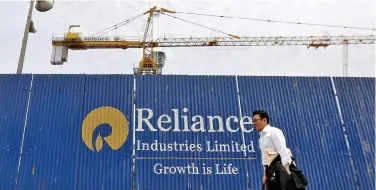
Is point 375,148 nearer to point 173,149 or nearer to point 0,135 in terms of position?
point 173,149

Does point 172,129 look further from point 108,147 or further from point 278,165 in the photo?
point 278,165

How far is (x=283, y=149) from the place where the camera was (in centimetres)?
411

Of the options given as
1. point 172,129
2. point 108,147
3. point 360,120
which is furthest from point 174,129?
point 360,120

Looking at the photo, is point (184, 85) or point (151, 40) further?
point (151, 40)

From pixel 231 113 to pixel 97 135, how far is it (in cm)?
480

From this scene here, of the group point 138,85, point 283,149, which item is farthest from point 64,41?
point 283,149

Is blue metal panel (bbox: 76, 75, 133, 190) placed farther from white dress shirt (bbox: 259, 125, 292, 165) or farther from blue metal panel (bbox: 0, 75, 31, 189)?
white dress shirt (bbox: 259, 125, 292, 165)

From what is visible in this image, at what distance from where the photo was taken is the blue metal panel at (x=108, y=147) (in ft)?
36.3

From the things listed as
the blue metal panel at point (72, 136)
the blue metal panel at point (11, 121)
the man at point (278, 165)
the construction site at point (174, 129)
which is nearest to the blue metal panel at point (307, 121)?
the construction site at point (174, 129)

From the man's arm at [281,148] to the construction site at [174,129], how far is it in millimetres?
7232

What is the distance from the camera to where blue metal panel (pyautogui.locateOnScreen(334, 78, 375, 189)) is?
11656 mm

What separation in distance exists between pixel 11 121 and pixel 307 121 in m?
10.5

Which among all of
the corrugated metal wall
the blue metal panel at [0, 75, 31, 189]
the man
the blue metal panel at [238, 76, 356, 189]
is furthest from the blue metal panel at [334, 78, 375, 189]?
the blue metal panel at [0, 75, 31, 189]

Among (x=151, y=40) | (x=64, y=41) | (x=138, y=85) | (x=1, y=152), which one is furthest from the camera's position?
(x=151, y=40)
